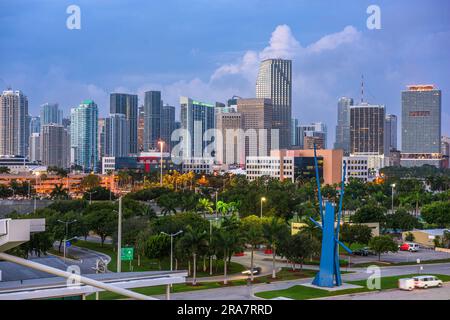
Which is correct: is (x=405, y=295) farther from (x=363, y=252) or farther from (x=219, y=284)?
(x=363, y=252)

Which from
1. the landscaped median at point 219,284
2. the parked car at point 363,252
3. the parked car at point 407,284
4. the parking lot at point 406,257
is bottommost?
the parking lot at point 406,257

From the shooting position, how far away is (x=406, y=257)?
115 ft

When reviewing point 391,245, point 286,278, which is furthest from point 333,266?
point 391,245

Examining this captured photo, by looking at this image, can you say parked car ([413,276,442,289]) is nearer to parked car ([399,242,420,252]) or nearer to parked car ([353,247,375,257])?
parked car ([353,247,375,257])

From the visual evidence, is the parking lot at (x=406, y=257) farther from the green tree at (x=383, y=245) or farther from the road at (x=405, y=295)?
the road at (x=405, y=295)

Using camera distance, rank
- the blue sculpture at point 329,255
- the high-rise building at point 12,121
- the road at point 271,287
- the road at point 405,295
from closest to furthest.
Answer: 1. the road at point 405,295
2. the road at point 271,287
3. the blue sculpture at point 329,255
4. the high-rise building at point 12,121

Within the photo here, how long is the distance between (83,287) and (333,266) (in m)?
15.7

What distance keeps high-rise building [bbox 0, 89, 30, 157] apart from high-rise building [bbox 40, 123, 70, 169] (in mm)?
8267

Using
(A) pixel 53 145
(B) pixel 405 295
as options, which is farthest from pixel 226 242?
(A) pixel 53 145

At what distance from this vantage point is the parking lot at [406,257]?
33.5 meters

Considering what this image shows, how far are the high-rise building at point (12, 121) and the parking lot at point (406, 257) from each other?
548ft

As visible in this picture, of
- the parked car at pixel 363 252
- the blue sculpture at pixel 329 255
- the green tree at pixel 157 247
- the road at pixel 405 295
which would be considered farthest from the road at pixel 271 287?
the green tree at pixel 157 247

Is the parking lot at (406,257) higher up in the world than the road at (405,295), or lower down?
lower down
